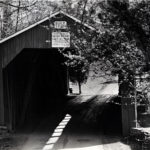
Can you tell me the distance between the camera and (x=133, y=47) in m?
7.04

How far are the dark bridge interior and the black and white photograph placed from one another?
1.5 inches

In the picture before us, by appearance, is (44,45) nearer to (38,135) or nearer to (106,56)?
(38,135)

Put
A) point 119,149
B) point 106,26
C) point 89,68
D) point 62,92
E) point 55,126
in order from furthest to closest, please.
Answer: point 62,92 → point 55,126 → point 119,149 → point 89,68 → point 106,26

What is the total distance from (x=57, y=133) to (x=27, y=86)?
279 centimetres

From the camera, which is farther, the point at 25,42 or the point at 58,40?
the point at 25,42

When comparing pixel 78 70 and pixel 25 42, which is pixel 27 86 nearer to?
pixel 25 42

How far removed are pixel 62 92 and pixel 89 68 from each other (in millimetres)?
16453

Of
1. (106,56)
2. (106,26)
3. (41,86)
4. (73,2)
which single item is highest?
(73,2)

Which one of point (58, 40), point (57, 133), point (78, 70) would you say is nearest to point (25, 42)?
point (58, 40)

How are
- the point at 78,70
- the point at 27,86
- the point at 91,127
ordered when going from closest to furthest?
the point at 78,70 < the point at 91,127 < the point at 27,86

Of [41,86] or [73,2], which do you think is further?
[41,86]

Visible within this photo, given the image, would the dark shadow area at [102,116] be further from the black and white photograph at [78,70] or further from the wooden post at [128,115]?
the wooden post at [128,115]

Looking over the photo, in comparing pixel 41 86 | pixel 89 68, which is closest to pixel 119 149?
pixel 89 68

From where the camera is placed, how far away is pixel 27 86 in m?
15.6
